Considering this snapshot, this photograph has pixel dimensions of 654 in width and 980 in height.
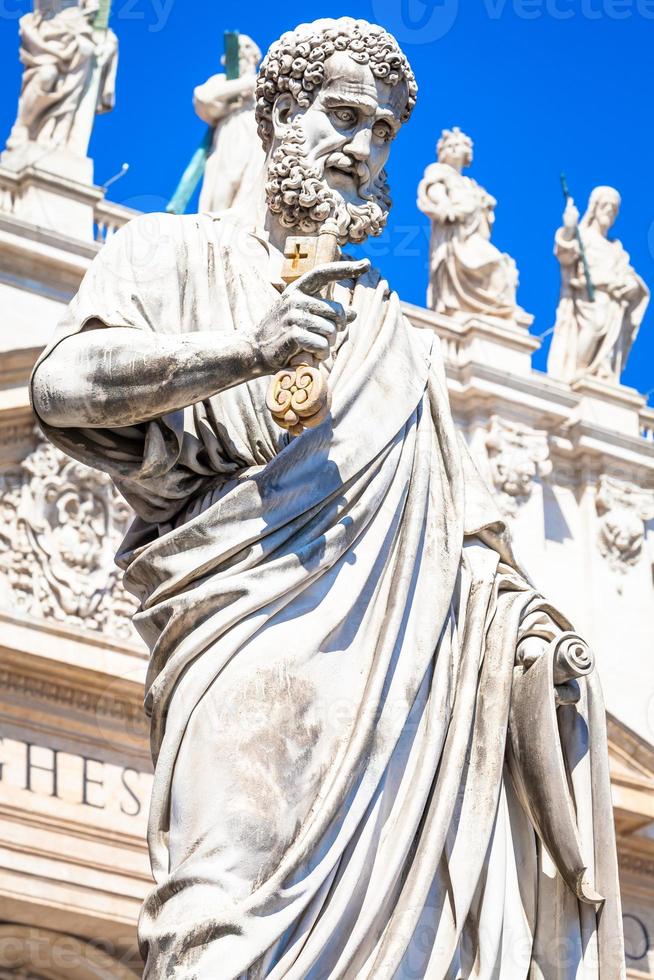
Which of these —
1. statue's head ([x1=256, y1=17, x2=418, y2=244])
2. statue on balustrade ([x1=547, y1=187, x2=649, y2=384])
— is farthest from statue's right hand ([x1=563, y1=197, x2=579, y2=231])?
statue's head ([x1=256, y1=17, x2=418, y2=244])

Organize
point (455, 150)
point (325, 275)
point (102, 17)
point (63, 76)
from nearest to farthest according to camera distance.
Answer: point (325, 275), point (63, 76), point (102, 17), point (455, 150)

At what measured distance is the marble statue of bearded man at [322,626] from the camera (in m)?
2.70

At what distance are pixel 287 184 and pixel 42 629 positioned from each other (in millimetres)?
10661

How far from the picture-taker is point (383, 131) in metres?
3.20

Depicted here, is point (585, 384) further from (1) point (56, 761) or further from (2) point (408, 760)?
(2) point (408, 760)

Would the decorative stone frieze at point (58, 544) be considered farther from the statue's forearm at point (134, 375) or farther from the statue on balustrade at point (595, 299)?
the statue's forearm at point (134, 375)

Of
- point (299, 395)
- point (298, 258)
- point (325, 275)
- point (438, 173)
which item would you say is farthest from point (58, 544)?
point (299, 395)

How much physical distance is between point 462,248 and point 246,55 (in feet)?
6.55

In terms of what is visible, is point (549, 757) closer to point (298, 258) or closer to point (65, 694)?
point (298, 258)

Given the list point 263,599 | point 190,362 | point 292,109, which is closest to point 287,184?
point 292,109

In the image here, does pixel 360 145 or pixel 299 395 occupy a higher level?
pixel 360 145

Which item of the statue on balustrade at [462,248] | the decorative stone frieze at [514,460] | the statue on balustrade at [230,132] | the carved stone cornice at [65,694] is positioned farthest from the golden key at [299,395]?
the statue on balustrade at [462,248]

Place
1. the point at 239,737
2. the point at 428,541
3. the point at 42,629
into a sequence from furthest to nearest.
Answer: the point at 42,629 → the point at 428,541 → the point at 239,737

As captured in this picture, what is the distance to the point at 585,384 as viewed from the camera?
16.2m
